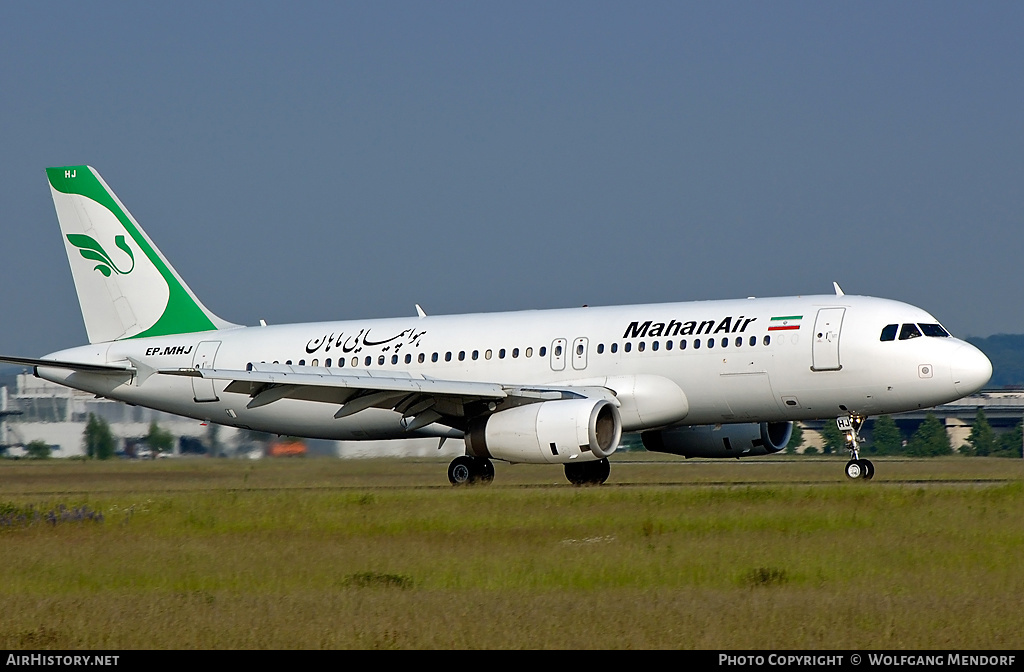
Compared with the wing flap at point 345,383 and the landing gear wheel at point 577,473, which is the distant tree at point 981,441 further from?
the wing flap at point 345,383

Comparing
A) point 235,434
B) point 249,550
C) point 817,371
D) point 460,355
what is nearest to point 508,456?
point 460,355

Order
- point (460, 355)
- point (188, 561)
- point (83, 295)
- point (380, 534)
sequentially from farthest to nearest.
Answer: point (83, 295)
point (460, 355)
point (380, 534)
point (188, 561)

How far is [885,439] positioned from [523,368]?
43367 millimetres

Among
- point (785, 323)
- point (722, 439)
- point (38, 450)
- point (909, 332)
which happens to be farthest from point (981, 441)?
point (38, 450)

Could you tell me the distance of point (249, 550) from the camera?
17.6m

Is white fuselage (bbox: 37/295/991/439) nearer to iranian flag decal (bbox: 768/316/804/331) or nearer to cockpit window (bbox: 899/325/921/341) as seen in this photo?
iranian flag decal (bbox: 768/316/804/331)

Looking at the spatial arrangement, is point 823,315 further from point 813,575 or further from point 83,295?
point 83,295

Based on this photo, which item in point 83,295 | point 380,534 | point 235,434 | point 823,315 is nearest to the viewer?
point 380,534

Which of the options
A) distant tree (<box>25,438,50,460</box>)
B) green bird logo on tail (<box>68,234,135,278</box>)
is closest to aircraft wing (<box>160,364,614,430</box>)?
green bird logo on tail (<box>68,234,135,278</box>)

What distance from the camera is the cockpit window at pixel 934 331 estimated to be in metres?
27.7

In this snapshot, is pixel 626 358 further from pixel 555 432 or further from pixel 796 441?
pixel 796 441

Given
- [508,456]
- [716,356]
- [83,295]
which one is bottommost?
[508,456]

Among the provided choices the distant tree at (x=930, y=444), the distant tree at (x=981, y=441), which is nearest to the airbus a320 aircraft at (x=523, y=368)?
the distant tree at (x=930, y=444)

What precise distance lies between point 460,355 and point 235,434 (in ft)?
32.5
